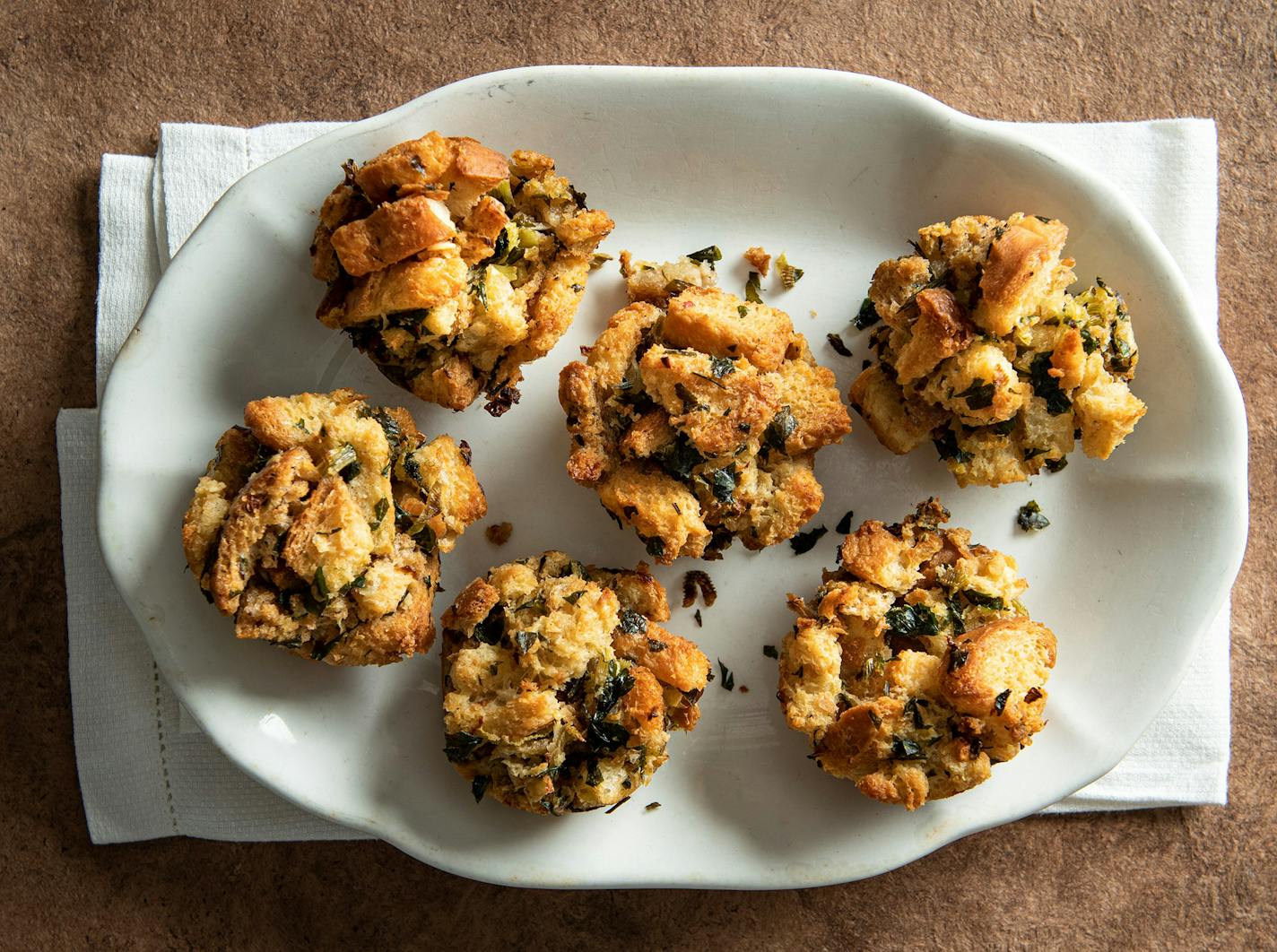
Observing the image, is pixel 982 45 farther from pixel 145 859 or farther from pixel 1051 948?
pixel 145 859

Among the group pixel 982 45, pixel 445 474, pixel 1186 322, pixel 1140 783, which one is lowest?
pixel 1140 783

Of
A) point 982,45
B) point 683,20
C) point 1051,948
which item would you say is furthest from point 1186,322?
point 1051,948

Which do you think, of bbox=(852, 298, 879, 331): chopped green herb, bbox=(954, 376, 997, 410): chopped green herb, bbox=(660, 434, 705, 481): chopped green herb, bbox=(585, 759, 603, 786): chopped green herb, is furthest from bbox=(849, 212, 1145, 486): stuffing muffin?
bbox=(585, 759, 603, 786): chopped green herb

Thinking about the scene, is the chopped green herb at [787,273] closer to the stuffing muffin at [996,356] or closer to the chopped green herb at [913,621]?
the stuffing muffin at [996,356]

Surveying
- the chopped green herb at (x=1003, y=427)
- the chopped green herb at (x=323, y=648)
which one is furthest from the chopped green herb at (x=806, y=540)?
the chopped green herb at (x=323, y=648)

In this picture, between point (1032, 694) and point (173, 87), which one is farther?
point (173, 87)

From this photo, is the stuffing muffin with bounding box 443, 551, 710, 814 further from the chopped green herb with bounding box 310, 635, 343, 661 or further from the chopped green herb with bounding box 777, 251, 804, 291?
the chopped green herb with bounding box 777, 251, 804, 291

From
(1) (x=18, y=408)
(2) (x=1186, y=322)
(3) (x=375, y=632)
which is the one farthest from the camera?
(1) (x=18, y=408)
